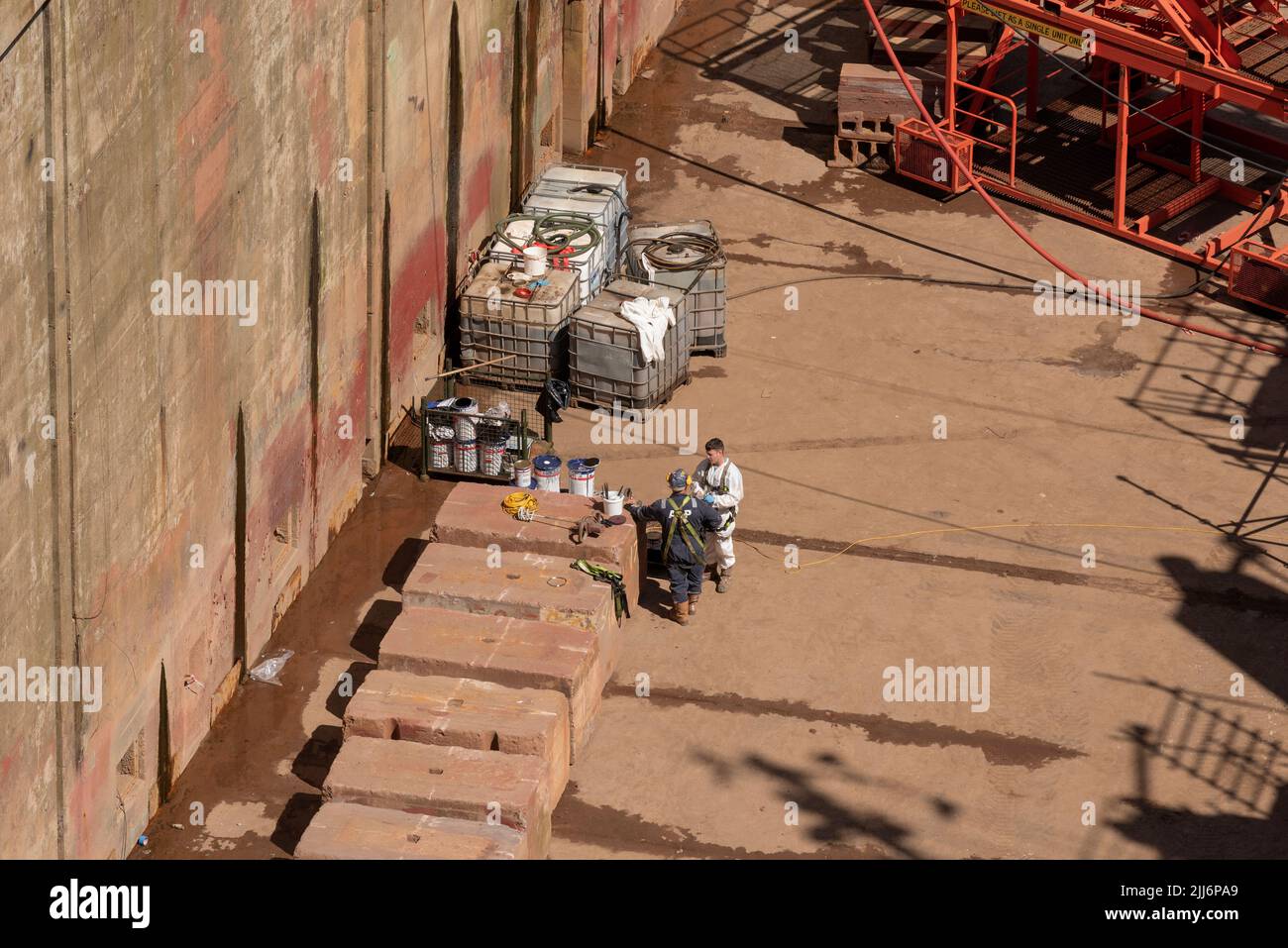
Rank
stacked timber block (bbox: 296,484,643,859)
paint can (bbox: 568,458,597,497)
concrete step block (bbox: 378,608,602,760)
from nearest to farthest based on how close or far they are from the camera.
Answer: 1. stacked timber block (bbox: 296,484,643,859)
2. concrete step block (bbox: 378,608,602,760)
3. paint can (bbox: 568,458,597,497)

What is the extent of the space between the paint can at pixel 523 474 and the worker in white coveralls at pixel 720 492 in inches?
73.8

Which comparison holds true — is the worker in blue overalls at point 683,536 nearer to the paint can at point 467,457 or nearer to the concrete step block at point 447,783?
the paint can at point 467,457

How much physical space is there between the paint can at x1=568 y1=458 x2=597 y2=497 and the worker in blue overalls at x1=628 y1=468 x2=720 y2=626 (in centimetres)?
109

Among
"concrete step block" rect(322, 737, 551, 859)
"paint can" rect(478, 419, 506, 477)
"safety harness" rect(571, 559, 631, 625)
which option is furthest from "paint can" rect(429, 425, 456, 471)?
"concrete step block" rect(322, 737, 551, 859)

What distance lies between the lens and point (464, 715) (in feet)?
51.3

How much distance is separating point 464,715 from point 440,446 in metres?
5.16

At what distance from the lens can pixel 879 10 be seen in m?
30.9

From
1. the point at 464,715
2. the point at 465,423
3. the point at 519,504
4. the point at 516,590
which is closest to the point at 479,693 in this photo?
the point at 464,715

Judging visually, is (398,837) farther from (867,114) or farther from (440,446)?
(867,114)

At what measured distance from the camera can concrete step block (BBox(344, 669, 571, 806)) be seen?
1546 cm

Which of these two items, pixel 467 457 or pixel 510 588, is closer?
pixel 510 588

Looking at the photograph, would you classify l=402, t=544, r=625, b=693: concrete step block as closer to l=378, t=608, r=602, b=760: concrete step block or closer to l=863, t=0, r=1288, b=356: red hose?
l=378, t=608, r=602, b=760: concrete step block

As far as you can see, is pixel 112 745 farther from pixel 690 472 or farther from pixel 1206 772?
pixel 1206 772

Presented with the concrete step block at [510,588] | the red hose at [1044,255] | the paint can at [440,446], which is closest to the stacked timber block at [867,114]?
the red hose at [1044,255]
